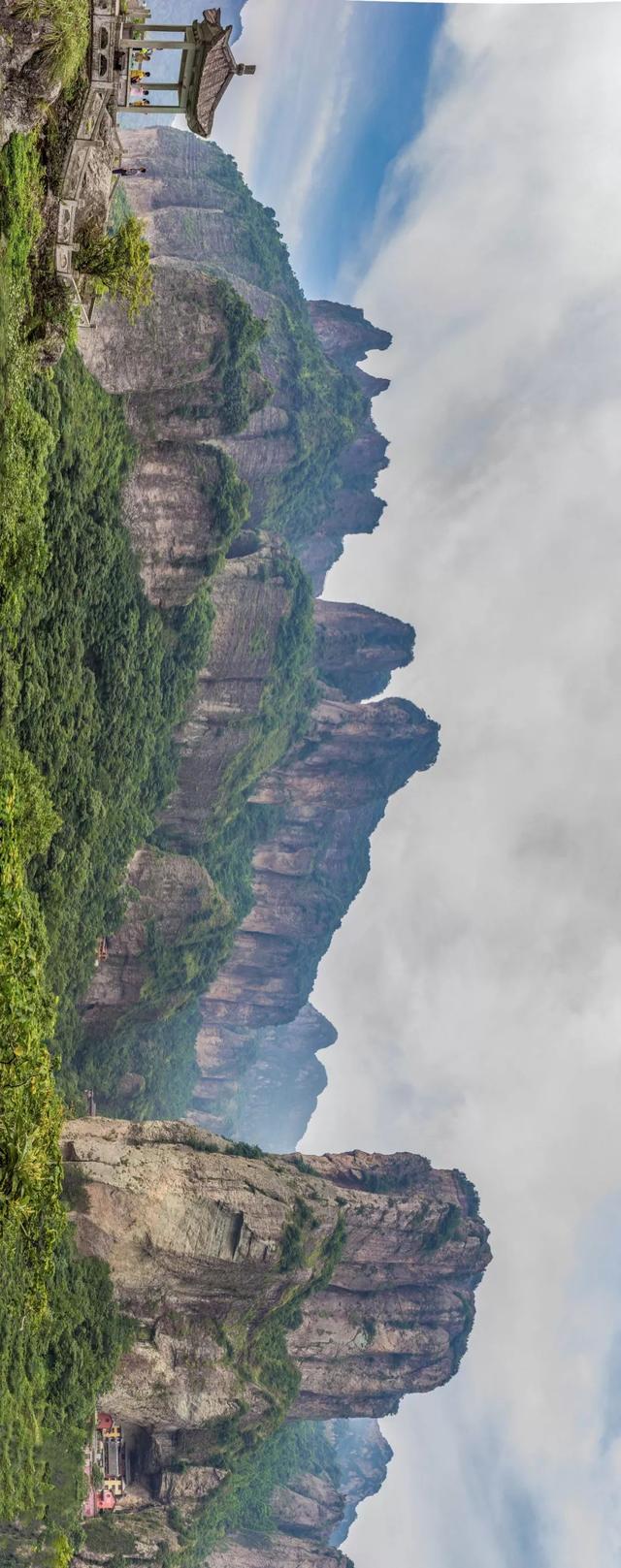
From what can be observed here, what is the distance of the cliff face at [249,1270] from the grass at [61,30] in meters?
39.9

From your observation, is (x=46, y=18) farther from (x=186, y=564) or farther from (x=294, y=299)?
(x=294, y=299)

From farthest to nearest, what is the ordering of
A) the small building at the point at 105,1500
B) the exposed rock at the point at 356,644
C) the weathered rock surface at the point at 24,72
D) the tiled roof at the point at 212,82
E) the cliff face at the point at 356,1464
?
the cliff face at the point at 356,1464 → the exposed rock at the point at 356,644 → the small building at the point at 105,1500 → the tiled roof at the point at 212,82 → the weathered rock surface at the point at 24,72

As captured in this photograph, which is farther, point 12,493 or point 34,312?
point 12,493

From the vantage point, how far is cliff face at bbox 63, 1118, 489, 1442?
156 ft

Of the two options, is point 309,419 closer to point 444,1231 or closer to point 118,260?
point 444,1231

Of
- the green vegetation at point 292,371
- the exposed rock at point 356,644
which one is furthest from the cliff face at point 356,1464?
the green vegetation at point 292,371

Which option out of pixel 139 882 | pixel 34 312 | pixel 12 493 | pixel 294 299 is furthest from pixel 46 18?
pixel 294 299

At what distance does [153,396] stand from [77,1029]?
38.4m

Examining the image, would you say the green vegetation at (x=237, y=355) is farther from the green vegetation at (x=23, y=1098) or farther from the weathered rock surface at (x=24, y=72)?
the green vegetation at (x=23, y=1098)

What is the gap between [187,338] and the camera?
57.8 m

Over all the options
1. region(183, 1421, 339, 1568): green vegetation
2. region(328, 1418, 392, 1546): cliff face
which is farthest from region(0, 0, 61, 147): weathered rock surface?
region(328, 1418, 392, 1546): cliff face

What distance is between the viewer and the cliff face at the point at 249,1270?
47.4 metres

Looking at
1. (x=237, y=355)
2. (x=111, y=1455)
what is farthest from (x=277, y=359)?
(x=111, y=1455)

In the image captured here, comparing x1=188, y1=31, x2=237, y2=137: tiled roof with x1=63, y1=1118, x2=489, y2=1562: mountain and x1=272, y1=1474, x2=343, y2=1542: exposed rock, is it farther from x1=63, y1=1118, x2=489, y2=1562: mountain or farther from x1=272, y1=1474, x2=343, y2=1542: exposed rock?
x1=272, y1=1474, x2=343, y2=1542: exposed rock
